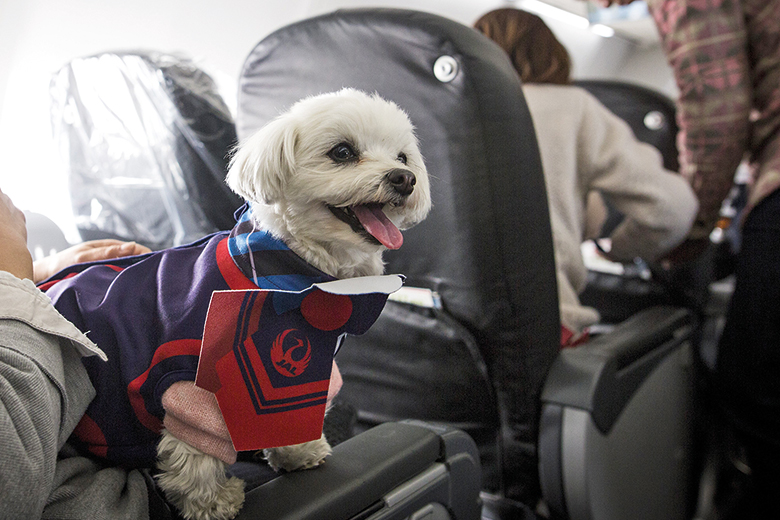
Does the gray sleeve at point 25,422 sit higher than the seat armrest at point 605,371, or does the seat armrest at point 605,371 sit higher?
the gray sleeve at point 25,422

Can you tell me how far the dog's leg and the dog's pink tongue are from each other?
23cm

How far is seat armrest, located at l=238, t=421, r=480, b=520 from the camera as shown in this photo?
45 cm

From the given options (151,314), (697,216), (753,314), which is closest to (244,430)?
(151,314)

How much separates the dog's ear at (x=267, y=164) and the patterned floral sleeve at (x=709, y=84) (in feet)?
3.08

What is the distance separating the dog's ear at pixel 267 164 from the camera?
0.41 meters

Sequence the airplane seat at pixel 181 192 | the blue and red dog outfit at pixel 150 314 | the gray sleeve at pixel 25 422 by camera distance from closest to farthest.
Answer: the gray sleeve at pixel 25 422
the blue and red dog outfit at pixel 150 314
the airplane seat at pixel 181 192

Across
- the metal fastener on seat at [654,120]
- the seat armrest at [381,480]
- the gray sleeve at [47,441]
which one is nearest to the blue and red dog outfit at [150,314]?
the gray sleeve at [47,441]

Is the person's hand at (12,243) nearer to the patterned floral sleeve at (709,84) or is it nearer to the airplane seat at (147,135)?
the airplane seat at (147,135)

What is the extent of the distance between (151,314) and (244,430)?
0.12 metres

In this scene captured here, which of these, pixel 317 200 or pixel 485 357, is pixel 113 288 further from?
pixel 485 357

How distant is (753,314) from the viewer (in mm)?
1029

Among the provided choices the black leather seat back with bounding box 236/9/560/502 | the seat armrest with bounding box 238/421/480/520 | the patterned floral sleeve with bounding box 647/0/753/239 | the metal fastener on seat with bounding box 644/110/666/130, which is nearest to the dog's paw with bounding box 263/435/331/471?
the seat armrest with bounding box 238/421/480/520

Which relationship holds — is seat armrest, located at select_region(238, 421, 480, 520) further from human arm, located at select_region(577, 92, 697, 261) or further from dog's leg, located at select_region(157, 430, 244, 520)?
human arm, located at select_region(577, 92, 697, 261)

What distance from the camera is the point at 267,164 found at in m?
0.41
